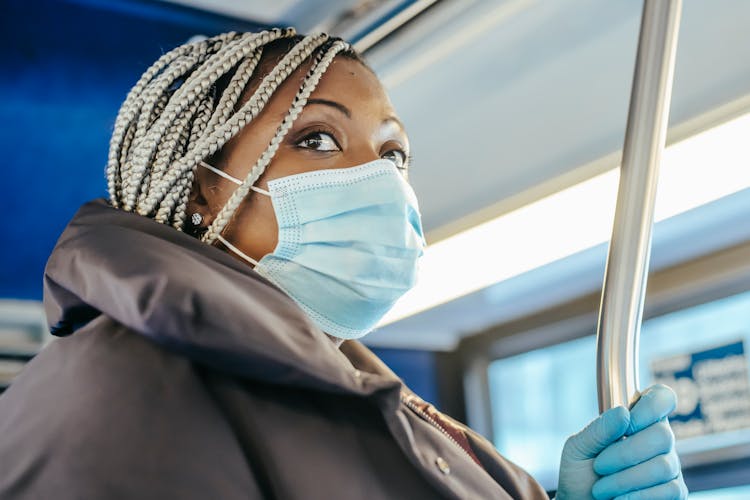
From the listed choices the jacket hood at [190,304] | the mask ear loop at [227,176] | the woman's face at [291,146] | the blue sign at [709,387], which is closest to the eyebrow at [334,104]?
the woman's face at [291,146]

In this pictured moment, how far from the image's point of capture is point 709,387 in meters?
3.14

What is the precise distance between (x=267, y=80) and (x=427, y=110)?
1.24m

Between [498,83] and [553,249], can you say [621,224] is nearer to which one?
[498,83]

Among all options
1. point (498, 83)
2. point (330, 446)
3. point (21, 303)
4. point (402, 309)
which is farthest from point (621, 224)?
point (21, 303)

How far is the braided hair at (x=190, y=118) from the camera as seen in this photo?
134 centimetres

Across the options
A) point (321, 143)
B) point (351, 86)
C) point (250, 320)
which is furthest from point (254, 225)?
point (250, 320)

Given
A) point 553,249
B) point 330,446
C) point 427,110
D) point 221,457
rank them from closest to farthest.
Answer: point 221,457 → point 330,446 → point 427,110 → point 553,249

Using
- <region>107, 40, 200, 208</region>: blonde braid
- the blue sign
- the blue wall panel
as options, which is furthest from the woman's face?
the blue sign

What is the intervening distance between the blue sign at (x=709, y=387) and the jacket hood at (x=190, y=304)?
230cm

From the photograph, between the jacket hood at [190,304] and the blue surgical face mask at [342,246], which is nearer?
the jacket hood at [190,304]

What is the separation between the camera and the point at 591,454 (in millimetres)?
1337

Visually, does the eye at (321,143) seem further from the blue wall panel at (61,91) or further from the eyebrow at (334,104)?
the blue wall panel at (61,91)

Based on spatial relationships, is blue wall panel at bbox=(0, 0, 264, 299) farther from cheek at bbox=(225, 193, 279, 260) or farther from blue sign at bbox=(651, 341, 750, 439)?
blue sign at bbox=(651, 341, 750, 439)

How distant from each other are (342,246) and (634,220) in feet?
1.31
